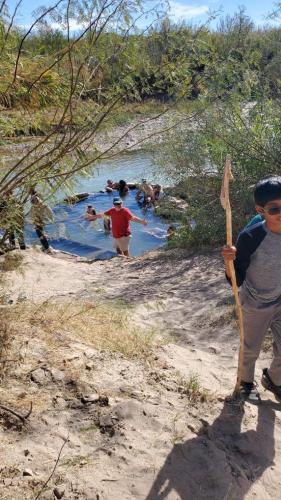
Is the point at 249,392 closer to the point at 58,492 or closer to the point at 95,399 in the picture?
the point at 95,399

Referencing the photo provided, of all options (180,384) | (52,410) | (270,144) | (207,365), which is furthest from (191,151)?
(52,410)

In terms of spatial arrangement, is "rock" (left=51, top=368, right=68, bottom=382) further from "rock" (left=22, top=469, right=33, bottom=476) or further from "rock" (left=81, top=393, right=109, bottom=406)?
"rock" (left=22, top=469, right=33, bottom=476)

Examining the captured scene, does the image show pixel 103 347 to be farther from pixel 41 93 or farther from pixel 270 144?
pixel 270 144

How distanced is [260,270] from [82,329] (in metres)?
1.82

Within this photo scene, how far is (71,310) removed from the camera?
4914 mm

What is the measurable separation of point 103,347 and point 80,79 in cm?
214

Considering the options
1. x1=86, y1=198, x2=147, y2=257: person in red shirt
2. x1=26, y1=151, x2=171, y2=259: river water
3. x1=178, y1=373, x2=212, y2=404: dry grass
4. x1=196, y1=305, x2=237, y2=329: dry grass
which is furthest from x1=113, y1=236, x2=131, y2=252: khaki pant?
x1=178, y1=373, x2=212, y2=404: dry grass

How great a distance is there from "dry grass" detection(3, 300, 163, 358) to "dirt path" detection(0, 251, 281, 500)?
7 cm

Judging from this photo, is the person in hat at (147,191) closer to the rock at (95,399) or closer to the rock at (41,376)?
the rock at (41,376)

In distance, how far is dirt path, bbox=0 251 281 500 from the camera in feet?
8.39

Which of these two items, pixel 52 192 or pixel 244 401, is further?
pixel 52 192

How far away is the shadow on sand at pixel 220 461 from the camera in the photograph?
2.60 meters

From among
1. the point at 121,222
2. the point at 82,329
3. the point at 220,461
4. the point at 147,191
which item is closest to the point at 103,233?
the point at 147,191

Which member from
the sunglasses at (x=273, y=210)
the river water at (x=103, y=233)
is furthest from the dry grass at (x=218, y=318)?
the river water at (x=103, y=233)
